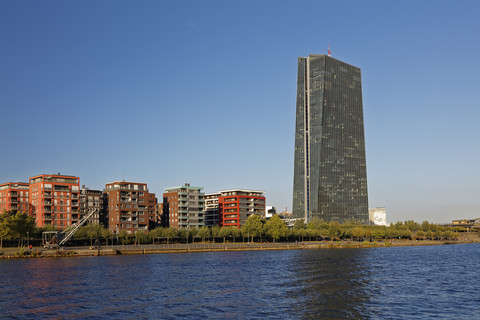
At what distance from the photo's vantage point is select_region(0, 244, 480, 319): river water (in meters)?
58.2

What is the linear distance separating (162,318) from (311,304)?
1941cm

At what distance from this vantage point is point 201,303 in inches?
2544

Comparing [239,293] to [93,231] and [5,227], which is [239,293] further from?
[93,231]

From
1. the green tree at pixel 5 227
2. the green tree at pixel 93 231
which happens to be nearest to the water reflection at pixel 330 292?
the green tree at pixel 5 227

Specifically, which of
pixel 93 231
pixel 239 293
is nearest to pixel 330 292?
pixel 239 293

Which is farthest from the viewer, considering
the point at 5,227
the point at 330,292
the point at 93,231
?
the point at 93,231

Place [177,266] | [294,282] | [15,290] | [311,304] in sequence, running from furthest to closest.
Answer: [177,266]
[294,282]
[15,290]
[311,304]

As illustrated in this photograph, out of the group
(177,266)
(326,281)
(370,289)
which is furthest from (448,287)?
(177,266)

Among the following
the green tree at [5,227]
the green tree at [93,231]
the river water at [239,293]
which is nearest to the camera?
the river water at [239,293]

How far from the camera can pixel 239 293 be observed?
72.9 metres

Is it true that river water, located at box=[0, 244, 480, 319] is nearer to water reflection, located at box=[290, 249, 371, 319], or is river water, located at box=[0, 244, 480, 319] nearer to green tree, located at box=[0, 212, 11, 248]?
water reflection, located at box=[290, 249, 371, 319]

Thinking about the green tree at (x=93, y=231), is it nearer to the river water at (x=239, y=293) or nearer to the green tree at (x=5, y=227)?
the green tree at (x=5, y=227)

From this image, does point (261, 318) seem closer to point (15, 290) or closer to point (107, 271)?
point (15, 290)

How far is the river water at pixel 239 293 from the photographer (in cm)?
5825
